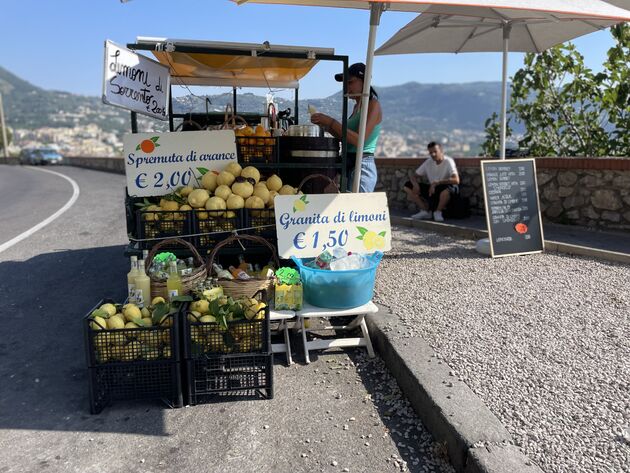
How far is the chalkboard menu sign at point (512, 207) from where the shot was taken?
6496mm

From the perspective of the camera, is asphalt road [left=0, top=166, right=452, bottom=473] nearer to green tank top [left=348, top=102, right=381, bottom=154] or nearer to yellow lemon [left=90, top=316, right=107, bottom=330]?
yellow lemon [left=90, top=316, right=107, bottom=330]

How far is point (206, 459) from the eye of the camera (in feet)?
9.05

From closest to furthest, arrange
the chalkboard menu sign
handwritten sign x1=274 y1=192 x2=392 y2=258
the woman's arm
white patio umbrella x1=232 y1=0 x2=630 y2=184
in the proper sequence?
white patio umbrella x1=232 y1=0 x2=630 y2=184 → handwritten sign x1=274 y1=192 x2=392 y2=258 → the woman's arm → the chalkboard menu sign

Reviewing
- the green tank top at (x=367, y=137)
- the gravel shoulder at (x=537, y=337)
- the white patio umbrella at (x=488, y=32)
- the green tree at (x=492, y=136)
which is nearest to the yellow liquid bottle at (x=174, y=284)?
the gravel shoulder at (x=537, y=337)

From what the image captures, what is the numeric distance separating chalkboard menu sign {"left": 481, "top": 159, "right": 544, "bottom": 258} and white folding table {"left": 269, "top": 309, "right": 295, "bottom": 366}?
3.39 metres

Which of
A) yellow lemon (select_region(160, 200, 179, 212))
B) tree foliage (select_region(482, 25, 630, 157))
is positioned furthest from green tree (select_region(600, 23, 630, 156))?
yellow lemon (select_region(160, 200, 179, 212))

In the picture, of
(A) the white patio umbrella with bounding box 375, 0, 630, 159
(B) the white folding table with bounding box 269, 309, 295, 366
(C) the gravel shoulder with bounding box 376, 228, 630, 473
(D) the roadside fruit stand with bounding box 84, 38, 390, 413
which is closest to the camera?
(C) the gravel shoulder with bounding box 376, 228, 630, 473

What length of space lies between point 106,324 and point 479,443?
2277mm

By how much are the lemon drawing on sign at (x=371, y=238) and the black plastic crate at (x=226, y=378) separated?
5.15 feet

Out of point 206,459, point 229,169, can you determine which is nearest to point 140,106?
point 229,169

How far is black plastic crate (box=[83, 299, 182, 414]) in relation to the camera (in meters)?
3.19

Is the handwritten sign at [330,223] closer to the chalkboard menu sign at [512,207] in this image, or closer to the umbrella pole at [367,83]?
the umbrella pole at [367,83]

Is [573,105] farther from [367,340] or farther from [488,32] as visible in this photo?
[367,340]

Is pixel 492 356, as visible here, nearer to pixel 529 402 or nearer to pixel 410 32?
pixel 529 402
